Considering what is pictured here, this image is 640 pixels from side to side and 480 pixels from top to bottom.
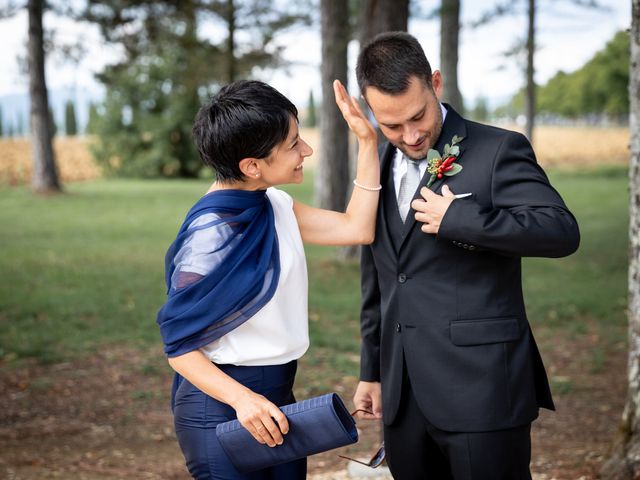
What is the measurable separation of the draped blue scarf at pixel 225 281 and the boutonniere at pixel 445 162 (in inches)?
22.2

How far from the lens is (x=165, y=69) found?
2917 centimetres

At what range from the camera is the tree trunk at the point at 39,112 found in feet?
66.9

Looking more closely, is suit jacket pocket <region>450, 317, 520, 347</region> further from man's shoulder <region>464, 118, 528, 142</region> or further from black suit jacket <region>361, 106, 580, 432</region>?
man's shoulder <region>464, 118, 528, 142</region>

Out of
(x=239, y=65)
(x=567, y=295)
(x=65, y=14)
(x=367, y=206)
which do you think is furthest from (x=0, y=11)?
(x=367, y=206)

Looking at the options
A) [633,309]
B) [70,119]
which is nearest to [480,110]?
[70,119]

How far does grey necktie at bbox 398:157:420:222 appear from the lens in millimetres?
2775

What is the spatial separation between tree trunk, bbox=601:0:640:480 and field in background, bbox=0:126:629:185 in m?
23.8

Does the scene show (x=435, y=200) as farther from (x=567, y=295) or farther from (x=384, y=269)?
(x=567, y=295)

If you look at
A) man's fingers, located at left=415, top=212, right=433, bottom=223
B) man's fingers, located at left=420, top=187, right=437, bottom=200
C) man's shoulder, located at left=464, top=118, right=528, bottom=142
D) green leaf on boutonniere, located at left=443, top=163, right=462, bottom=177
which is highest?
man's shoulder, located at left=464, top=118, right=528, bottom=142

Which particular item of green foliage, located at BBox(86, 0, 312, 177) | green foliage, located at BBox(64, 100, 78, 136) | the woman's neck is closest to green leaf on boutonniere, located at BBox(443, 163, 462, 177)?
the woman's neck

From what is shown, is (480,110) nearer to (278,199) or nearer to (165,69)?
(165,69)

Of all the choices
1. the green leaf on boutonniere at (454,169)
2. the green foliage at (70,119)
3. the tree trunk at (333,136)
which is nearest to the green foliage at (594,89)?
the tree trunk at (333,136)

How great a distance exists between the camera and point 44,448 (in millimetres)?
5594

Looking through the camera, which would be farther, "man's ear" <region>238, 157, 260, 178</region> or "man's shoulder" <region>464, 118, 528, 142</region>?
"man's shoulder" <region>464, 118, 528, 142</region>
